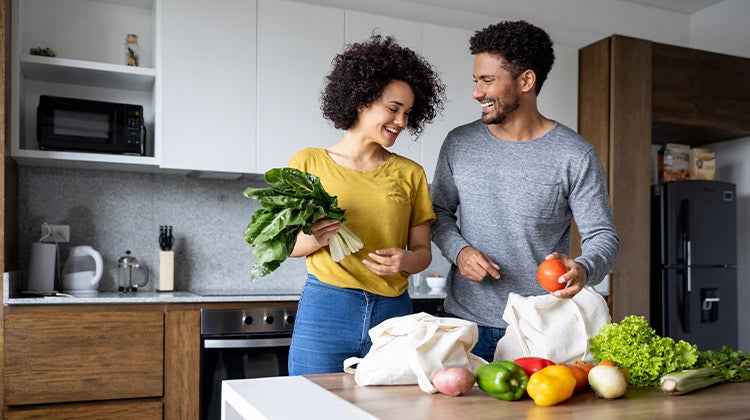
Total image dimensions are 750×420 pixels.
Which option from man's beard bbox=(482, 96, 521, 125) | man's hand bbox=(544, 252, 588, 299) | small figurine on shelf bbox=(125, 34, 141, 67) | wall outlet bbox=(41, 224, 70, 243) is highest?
small figurine on shelf bbox=(125, 34, 141, 67)

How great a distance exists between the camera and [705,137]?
427cm

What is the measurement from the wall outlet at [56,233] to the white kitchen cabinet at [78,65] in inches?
11.3

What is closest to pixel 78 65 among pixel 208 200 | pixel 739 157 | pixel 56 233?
pixel 56 233

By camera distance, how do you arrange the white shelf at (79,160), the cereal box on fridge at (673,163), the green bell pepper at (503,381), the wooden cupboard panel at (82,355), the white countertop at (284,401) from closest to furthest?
the white countertop at (284,401)
the green bell pepper at (503,381)
the wooden cupboard panel at (82,355)
the white shelf at (79,160)
the cereal box on fridge at (673,163)

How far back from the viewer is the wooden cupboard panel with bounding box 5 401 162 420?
255 centimetres

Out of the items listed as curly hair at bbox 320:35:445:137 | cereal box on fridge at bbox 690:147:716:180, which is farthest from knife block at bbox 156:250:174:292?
cereal box on fridge at bbox 690:147:716:180

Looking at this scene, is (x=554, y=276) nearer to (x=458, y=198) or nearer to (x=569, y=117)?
(x=458, y=198)

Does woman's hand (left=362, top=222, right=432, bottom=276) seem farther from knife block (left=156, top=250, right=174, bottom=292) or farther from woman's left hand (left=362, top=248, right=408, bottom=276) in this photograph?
knife block (left=156, top=250, right=174, bottom=292)

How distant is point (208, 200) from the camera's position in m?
3.46

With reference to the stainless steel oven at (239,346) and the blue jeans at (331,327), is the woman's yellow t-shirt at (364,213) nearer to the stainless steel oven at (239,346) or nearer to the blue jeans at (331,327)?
the blue jeans at (331,327)

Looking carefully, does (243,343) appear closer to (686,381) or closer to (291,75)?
(291,75)

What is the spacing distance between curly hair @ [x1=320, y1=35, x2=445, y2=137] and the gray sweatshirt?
25 centimetres

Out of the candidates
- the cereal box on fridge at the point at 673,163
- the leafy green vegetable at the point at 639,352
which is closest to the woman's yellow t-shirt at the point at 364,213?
the leafy green vegetable at the point at 639,352

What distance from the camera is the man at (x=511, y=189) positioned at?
71.2 inches
